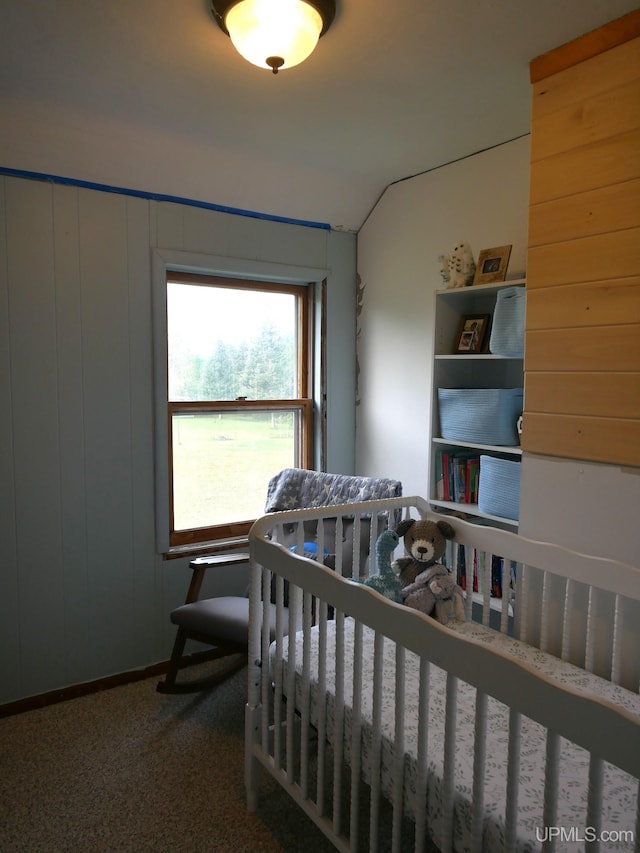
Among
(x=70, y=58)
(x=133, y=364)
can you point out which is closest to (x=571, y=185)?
(x=70, y=58)

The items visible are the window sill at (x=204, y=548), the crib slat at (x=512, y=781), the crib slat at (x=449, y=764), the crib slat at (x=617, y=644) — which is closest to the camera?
the crib slat at (x=512, y=781)

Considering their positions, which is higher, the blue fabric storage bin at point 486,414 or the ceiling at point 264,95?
the ceiling at point 264,95

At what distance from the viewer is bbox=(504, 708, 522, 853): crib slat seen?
1.05 meters

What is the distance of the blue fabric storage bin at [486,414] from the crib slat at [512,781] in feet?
4.82

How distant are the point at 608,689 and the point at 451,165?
7.28 feet

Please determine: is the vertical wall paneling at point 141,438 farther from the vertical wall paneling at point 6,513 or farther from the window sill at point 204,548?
the vertical wall paneling at point 6,513

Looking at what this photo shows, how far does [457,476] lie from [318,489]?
65cm

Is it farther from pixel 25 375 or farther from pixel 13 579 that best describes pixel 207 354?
pixel 13 579

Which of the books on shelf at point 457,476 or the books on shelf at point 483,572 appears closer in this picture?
the books on shelf at point 483,572

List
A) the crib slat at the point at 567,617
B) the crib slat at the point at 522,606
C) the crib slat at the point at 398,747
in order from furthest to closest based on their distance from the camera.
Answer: the crib slat at the point at 522,606, the crib slat at the point at 567,617, the crib slat at the point at 398,747

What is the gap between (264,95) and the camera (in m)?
2.14

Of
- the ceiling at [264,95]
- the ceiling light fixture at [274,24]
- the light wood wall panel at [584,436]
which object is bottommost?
the light wood wall panel at [584,436]

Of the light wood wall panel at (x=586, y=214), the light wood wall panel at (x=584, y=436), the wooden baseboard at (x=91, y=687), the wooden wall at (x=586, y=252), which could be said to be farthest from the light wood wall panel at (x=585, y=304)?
the wooden baseboard at (x=91, y=687)

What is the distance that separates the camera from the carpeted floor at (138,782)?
5.90 feet
